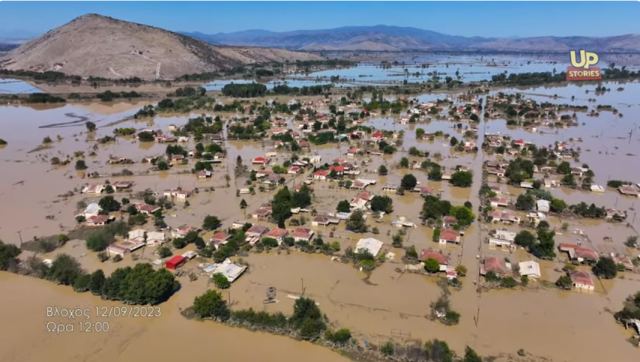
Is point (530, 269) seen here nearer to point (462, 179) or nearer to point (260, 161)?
point (462, 179)

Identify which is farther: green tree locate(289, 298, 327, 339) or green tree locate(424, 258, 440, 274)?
green tree locate(424, 258, 440, 274)

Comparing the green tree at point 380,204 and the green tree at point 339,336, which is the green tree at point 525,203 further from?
the green tree at point 339,336

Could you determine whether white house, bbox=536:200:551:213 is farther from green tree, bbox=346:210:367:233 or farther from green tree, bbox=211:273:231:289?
green tree, bbox=211:273:231:289

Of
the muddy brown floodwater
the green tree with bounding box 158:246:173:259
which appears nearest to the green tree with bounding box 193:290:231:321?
the muddy brown floodwater

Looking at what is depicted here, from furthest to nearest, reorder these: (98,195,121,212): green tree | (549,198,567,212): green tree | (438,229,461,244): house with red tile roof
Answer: (549,198,567,212): green tree < (98,195,121,212): green tree < (438,229,461,244): house with red tile roof

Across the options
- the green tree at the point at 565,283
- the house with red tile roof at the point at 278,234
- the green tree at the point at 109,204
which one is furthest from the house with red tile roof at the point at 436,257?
the green tree at the point at 109,204

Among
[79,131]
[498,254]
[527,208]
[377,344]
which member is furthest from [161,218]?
[79,131]

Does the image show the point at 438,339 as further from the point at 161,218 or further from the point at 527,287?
the point at 161,218

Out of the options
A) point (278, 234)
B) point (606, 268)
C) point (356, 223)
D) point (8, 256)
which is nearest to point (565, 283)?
point (606, 268)

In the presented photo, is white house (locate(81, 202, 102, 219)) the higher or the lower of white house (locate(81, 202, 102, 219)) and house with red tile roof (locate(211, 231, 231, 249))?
the higher
